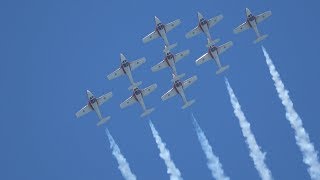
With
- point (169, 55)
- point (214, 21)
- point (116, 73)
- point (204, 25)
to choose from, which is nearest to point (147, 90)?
point (116, 73)

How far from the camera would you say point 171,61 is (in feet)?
379

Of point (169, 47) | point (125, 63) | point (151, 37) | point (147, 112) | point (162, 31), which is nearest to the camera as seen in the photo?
point (147, 112)

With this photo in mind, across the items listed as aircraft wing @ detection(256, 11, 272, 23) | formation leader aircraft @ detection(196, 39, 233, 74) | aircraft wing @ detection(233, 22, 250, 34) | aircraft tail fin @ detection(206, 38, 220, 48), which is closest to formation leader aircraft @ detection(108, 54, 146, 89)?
formation leader aircraft @ detection(196, 39, 233, 74)

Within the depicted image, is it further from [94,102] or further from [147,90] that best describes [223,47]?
[94,102]

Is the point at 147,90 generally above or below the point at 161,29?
below

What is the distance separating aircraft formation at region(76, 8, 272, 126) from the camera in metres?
113

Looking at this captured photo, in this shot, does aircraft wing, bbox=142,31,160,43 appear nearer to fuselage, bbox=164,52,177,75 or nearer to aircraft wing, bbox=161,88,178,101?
fuselage, bbox=164,52,177,75

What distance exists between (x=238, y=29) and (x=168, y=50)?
430 inches

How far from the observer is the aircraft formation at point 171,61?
11338 centimetres

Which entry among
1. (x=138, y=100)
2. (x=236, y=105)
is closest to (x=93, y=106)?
(x=138, y=100)

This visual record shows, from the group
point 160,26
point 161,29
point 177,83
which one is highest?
point 160,26

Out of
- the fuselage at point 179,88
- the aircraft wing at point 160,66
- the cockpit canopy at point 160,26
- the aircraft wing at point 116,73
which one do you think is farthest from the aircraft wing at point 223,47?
the aircraft wing at point 116,73

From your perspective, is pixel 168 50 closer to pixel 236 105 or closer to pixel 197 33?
pixel 197 33

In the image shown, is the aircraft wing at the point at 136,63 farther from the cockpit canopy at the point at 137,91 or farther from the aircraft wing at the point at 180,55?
the aircraft wing at the point at 180,55
